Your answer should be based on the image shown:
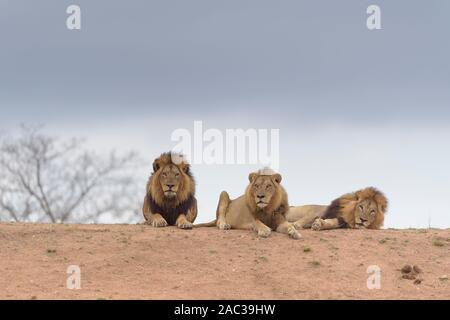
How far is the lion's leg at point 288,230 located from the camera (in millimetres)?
17484

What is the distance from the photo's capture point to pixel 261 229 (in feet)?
57.5

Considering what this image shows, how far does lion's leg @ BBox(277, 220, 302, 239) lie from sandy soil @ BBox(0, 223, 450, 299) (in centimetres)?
20

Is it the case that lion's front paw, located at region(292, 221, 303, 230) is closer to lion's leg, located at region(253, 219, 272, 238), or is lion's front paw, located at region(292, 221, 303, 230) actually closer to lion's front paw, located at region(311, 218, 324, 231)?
lion's front paw, located at region(311, 218, 324, 231)

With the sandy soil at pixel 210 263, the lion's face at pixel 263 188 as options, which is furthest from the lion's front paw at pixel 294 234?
the lion's face at pixel 263 188

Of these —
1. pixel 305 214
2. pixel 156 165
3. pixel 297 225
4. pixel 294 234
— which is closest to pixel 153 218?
pixel 156 165

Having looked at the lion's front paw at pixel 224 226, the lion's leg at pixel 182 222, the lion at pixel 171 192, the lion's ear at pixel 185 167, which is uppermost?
the lion's ear at pixel 185 167

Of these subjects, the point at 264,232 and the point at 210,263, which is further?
the point at 264,232

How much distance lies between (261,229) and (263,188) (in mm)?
803

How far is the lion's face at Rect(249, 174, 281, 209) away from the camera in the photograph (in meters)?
17.5

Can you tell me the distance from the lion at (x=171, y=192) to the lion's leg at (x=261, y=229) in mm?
1379

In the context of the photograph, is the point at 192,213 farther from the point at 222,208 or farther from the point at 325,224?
the point at 325,224

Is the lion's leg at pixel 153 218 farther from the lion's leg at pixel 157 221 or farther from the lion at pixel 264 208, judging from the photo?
the lion at pixel 264 208

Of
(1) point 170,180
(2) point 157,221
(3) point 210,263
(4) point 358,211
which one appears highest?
(1) point 170,180
